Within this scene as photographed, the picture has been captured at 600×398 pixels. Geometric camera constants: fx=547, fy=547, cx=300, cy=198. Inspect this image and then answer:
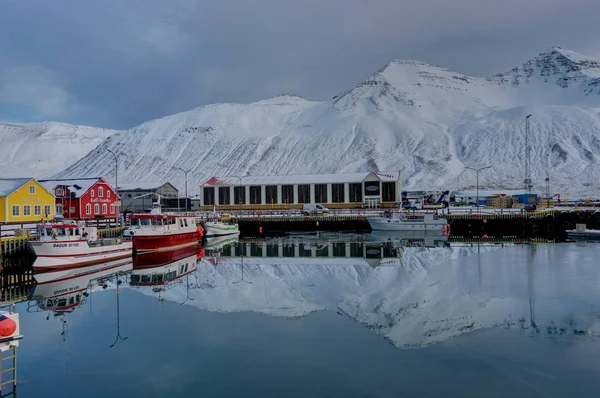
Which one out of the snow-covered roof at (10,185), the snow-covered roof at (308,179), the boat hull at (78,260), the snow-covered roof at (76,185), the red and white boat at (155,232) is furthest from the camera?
the snow-covered roof at (308,179)

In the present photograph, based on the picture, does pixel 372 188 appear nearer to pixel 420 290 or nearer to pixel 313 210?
pixel 313 210

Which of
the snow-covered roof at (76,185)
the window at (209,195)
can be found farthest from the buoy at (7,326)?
the window at (209,195)

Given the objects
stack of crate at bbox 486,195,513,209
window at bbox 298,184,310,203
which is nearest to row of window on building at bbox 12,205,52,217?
window at bbox 298,184,310,203

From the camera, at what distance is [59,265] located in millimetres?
34000

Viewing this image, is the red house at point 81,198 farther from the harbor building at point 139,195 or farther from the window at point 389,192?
the window at point 389,192

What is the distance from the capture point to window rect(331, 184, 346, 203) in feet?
302

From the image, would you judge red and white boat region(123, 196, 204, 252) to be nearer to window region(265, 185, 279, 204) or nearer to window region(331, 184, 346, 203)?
window region(265, 185, 279, 204)

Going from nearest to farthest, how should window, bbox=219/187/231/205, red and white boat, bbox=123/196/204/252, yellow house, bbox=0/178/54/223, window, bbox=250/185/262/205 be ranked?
1. red and white boat, bbox=123/196/204/252
2. yellow house, bbox=0/178/54/223
3. window, bbox=250/185/262/205
4. window, bbox=219/187/231/205

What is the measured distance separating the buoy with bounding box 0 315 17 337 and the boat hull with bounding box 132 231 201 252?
2840 cm

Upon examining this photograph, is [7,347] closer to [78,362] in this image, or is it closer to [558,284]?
[78,362]

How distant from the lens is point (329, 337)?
1839 cm

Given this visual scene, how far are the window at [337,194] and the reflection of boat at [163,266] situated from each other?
46203mm

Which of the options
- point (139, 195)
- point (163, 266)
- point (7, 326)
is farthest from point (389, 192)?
point (7, 326)

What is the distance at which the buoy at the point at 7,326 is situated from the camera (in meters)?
13.8
